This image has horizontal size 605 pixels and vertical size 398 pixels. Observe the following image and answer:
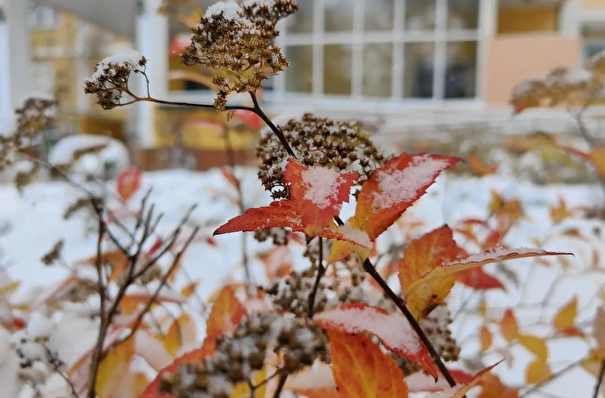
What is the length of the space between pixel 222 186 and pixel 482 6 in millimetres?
5556

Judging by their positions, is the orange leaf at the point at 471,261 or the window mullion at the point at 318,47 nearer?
the orange leaf at the point at 471,261

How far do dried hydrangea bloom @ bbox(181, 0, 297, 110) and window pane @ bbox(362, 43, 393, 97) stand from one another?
22.3 ft

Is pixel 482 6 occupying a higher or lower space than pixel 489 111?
higher

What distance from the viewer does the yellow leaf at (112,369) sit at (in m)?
0.41

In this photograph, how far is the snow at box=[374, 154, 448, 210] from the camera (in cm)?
28

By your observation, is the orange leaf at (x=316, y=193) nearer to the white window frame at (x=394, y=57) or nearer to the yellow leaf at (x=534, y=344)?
the yellow leaf at (x=534, y=344)

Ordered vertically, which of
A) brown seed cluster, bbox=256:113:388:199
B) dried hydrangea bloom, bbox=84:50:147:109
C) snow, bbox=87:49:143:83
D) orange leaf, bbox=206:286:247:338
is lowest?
orange leaf, bbox=206:286:247:338

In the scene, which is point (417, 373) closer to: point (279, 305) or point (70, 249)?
point (279, 305)

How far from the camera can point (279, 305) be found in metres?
0.37

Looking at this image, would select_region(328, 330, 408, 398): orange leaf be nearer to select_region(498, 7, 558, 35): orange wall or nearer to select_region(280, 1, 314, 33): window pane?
select_region(280, 1, 314, 33): window pane

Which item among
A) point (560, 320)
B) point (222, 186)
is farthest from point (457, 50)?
point (560, 320)

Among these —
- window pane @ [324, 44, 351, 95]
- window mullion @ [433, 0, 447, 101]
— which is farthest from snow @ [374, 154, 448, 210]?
window pane @ [324, 44, 351, 95]

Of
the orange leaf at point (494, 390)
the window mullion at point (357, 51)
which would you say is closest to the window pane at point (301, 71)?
the window mullion at point (357, 51)

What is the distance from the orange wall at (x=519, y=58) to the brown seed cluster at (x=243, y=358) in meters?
7.01
